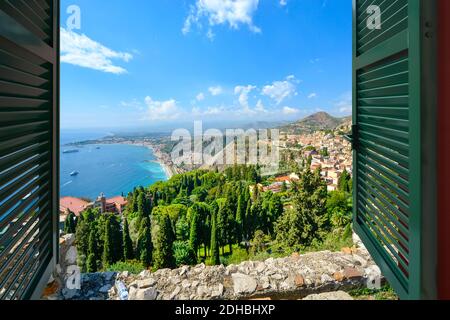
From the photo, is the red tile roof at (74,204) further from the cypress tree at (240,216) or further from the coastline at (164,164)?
the cypress tree at (240,216)

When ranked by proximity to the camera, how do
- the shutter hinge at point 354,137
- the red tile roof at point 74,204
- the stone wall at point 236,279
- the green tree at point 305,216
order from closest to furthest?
the shutter hinge at point 354,137, the stone wall at point 236,279, the red tile roof at point 74,204, the green tree at point 305,216

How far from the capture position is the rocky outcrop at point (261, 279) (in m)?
1.69

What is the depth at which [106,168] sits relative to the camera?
7.48ft

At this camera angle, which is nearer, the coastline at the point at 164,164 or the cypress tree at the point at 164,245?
the cypress tree at the point at 164,245

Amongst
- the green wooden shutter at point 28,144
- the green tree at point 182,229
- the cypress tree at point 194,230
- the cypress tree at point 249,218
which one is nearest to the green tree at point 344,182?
the cypress tree at point 249,218

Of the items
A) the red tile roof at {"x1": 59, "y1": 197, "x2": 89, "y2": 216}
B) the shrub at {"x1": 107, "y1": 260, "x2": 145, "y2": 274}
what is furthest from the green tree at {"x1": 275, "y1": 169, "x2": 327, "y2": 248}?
the red tile roof at {"x1": 59, "y1": 197, "x2": 89, "y2": 216}

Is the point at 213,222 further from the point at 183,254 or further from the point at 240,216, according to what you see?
the point at 183,254

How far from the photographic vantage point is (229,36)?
9.84ft

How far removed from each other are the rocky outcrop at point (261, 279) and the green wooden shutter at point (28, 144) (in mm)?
957

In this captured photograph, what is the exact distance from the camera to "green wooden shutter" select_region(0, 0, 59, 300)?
718mm

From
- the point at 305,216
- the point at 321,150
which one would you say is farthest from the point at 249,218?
the point at 321,150

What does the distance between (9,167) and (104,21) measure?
7.96ft
